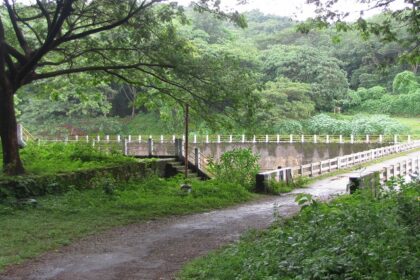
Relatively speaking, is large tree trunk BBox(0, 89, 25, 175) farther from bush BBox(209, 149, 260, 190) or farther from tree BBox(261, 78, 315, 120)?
tree BBox(261, 78, 315, 120)

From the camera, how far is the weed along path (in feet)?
21.8

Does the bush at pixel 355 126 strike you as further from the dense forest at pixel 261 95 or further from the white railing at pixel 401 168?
the white railing at pixel 401 168

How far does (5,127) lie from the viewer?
12.8m

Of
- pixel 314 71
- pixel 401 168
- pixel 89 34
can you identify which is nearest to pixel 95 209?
pixel 89 34

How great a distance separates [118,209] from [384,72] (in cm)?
665

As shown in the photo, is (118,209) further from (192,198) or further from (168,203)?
(192,198)

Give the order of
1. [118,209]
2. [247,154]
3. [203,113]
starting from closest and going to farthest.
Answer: [118,209], [203,113], [247,154]

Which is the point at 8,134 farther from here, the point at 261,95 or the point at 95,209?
the point at 261,95

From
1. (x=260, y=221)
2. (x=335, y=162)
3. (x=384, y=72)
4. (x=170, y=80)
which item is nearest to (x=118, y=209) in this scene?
(x=260, y=221)

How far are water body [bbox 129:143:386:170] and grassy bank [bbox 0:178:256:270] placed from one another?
2390 cm

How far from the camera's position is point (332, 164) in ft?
88.2

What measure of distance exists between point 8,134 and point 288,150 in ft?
99.9

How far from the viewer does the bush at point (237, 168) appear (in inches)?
676

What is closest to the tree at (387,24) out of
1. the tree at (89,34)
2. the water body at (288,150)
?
the tree at (89,34)
